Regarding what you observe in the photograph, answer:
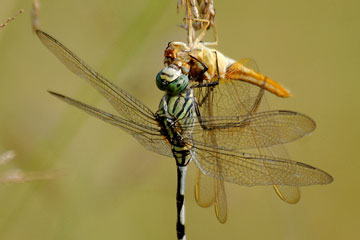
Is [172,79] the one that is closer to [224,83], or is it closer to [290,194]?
[224,83]

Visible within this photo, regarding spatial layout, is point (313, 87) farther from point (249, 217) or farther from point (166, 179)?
point (166, 179)

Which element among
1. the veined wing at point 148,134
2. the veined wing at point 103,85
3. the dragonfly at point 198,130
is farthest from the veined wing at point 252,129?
the veined wing at point 103,85

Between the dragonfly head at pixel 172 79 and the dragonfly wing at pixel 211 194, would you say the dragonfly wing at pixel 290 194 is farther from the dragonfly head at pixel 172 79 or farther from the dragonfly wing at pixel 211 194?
the dragonfly head at pixel 172 79

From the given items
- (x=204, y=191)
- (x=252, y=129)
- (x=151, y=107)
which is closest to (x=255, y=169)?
(x=252, y=129)

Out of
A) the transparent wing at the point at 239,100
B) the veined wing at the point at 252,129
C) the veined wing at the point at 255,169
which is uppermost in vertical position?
the transparent wing at the point at 239,100

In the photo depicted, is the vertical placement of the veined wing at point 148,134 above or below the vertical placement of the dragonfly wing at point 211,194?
above

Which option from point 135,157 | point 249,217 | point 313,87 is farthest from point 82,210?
point 313,87

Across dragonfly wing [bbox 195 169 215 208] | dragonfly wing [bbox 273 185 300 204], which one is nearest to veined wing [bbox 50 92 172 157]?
dragonfly wing [bbox 195 169 215 208]

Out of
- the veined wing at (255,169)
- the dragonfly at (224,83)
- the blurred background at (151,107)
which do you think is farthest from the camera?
the blurred background at (151,107)
